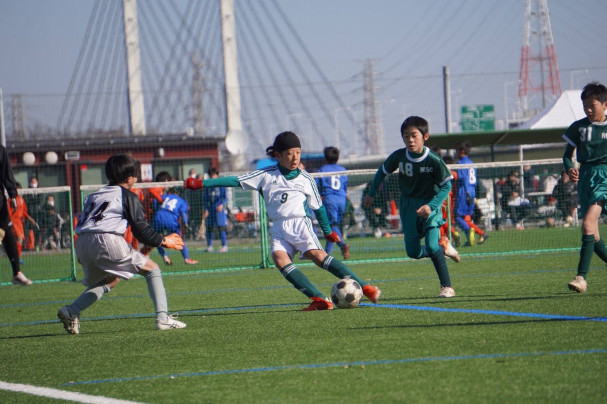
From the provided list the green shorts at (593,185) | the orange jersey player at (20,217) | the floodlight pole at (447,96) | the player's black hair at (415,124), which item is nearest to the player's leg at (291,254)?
the player's black hair at (415,124)

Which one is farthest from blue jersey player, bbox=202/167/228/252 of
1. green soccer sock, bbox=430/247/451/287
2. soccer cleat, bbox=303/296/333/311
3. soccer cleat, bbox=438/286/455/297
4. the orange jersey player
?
soccer cleat, bbox=303/296/333/311

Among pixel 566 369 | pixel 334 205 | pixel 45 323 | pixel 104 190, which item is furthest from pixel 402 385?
pixel 334 205

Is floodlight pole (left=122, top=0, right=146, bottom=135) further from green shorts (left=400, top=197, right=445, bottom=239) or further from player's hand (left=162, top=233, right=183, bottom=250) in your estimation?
player's hand (left=162, top=233, right=183, bottom=250)

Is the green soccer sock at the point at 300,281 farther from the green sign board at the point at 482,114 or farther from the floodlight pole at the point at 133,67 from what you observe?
the green sign board at the point at 482,114

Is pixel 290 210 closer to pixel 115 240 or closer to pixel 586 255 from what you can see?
pixel 115 240

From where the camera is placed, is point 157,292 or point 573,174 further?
point 573,174

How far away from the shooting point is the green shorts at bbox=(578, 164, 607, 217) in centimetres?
792

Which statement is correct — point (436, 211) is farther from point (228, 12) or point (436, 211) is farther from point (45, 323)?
point (228, 12)

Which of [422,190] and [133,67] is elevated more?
[133,67]

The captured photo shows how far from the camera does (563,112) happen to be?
2950 cm

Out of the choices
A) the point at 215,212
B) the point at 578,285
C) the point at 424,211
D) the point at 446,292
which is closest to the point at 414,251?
the point at 446,292

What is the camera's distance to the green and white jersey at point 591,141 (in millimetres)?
7973

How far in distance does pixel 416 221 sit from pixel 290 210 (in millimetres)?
1424

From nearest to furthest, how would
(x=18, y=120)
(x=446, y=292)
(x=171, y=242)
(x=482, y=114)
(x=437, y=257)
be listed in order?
(x=171, y=242) → (x=446, y=292) → (x=437, y=257) → (x=18, y=120) → (x=482, y=114)
